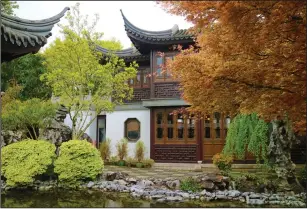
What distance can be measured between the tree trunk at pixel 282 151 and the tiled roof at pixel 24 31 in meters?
5.90

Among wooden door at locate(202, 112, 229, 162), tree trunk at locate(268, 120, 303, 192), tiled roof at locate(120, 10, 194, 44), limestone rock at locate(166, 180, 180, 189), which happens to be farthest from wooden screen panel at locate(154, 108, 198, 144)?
limestone rock at locate(166, 180, 180, 189)

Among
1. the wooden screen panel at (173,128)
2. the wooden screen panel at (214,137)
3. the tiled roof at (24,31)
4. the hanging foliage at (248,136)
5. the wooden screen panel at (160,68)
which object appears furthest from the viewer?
the wooden screen panel at (160,68)

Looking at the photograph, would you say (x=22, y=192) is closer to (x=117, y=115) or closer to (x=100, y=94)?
(x=100, y=94)

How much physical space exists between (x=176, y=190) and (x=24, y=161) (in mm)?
3600

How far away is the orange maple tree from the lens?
329cm

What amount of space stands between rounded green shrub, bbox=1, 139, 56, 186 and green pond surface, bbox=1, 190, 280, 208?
376 millimetres

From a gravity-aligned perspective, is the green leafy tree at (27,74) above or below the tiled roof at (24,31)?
above

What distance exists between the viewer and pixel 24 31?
4.29m

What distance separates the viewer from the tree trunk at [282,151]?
7832 mm

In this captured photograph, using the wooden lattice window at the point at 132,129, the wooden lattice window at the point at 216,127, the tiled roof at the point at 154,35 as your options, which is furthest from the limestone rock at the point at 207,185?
the wooden lattice window at the point at 132,129

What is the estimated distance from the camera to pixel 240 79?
14.0 ft

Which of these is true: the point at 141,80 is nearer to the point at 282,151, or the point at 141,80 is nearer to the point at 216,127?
the point at 216,127

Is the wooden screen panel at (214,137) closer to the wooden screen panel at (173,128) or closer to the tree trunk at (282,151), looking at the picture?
the wooden screen panel at (173,128)

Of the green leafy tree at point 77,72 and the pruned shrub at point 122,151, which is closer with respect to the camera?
the green leafy tree at point 77,72
